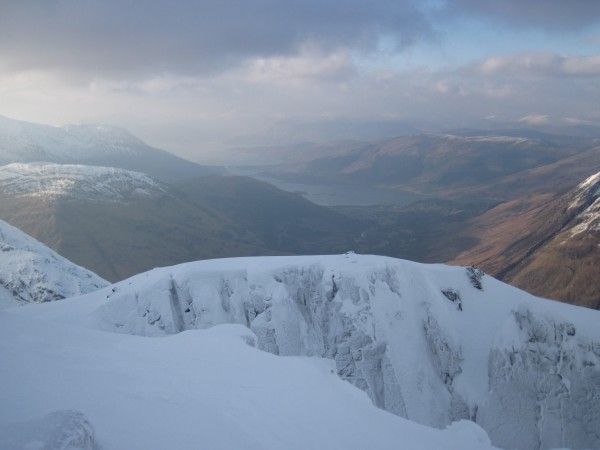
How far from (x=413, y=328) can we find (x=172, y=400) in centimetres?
2513

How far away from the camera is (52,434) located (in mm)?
8188

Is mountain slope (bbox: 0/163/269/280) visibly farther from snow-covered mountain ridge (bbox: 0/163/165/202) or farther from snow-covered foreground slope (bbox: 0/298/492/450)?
snow-covered foreground slope (bbox: 0/298/492/450)

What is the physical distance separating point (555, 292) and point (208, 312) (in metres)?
79.0

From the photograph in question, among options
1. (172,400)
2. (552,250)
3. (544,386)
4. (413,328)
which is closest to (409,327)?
(413,328)

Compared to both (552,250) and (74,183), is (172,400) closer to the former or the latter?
(552,250)

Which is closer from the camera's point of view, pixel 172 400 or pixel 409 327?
pixel 172 400

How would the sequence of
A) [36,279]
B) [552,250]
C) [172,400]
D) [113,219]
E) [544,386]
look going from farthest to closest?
[113,219], [552,250], [36,279], [544,386], [172,400]

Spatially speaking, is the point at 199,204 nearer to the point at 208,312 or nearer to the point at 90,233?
the point at 90,233

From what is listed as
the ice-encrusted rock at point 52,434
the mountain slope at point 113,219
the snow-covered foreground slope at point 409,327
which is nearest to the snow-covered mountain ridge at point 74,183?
the mountain slope at point 113,219

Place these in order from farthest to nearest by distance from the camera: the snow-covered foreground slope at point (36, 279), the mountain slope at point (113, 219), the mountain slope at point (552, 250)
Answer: the mountain slope at point (113, 219), the mountain slope at point (552, 250), the snow-covered foreground slope at point (36, 279)

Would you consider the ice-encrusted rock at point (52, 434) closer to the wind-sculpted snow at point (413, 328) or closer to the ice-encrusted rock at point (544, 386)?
the wind-sculpted snow at point (413, 328)

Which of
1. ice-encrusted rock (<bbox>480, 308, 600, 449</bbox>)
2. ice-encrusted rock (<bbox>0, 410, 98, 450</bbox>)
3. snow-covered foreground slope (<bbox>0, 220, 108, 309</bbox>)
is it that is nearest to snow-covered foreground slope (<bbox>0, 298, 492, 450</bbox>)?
ice-encrusted rock (<bbox>0, 410, 98, 450</bbox>)

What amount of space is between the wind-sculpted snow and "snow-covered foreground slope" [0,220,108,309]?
19.2 meters

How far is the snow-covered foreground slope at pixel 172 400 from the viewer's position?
961 cm
